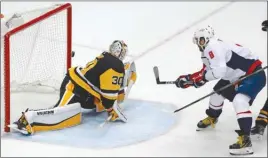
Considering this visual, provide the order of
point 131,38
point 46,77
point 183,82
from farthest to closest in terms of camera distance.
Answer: point 131,38, point 46,77, point 183,82

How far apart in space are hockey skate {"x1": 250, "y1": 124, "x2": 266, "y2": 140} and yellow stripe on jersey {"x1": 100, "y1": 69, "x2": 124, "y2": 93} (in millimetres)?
774

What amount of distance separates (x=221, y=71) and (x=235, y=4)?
129 inches

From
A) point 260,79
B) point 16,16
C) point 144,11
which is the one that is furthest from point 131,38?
point 260,79

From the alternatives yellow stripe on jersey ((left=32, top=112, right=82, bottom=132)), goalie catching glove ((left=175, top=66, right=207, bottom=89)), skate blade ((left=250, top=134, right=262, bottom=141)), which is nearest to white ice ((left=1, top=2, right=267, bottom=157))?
skate blade ((left=250, top=134, right=262, bottom=141))

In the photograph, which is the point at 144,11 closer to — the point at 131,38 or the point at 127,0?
the point at 127,0

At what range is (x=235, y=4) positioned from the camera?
6.15m

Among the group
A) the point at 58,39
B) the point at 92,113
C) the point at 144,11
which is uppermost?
the point at 144,11

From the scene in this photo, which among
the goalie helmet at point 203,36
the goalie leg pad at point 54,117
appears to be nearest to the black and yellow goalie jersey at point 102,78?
the goalie leg pad at point 54,117

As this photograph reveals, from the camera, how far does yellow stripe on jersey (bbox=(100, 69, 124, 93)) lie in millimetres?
3283

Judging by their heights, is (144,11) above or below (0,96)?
above

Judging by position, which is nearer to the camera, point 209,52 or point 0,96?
point 209,52

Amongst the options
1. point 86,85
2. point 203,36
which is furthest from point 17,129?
point 203,36

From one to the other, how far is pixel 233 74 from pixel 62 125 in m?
0.94

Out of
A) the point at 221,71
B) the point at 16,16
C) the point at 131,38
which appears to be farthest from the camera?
the point at 131,38
